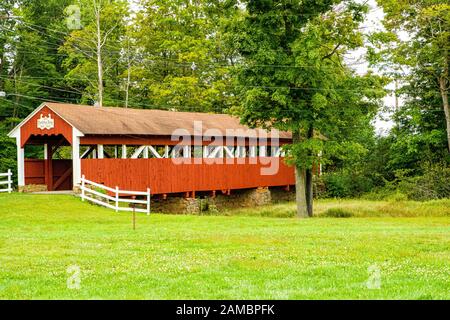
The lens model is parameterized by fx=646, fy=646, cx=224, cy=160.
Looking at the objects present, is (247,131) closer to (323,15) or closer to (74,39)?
(323,15)

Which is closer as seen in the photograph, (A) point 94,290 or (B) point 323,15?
(A) point 94,290

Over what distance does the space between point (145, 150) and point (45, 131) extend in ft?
16.6

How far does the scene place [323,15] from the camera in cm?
2856

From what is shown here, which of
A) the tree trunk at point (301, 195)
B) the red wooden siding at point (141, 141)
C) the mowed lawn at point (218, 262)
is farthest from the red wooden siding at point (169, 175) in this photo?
the mowed lawn at point (218, 262)

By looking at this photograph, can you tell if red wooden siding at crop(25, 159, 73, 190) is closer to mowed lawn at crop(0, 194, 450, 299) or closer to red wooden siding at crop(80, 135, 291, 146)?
red wooden siding at crop(80, 135, 291, 146)

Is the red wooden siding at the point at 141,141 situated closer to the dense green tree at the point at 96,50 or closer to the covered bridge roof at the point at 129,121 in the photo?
the covered bridge roof at the point at 129,121

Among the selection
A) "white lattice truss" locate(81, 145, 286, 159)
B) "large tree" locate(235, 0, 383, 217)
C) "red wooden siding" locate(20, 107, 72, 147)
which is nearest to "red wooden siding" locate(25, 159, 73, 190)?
"white lattice truss" locate(81, 145, 286, 159)

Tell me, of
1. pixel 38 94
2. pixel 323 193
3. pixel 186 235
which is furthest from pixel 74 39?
pixel 186 235

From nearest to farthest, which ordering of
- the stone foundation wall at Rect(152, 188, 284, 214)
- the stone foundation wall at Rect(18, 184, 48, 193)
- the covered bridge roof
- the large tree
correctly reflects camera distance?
1. the large tree
2. the covered bridge roof
3. the stone foundation wall at Rect(18, 184, 48, 193)
4. the stone foundation wall at Rect(152, 188, 284, 214)

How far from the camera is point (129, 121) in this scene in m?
31.6

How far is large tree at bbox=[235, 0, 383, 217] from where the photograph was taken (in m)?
25.9

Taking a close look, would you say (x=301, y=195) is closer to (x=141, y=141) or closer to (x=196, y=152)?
(x=141, y=141)

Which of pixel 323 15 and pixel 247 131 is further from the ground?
pixel 323 15

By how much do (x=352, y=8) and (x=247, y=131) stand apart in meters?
12.2
